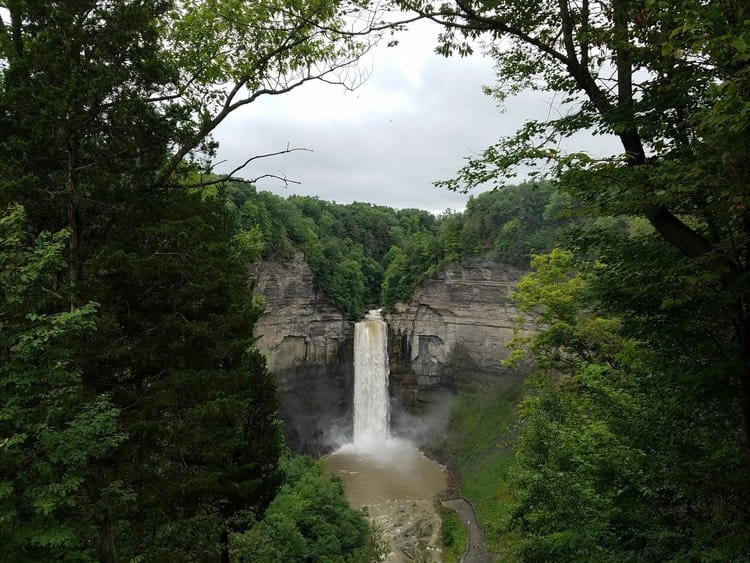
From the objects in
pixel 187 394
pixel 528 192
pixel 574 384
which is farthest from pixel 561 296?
pixel 528 192

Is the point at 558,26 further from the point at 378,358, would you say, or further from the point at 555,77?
the point at 378,358

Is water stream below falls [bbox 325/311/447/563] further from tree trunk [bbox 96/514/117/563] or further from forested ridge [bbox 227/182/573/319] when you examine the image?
tree trunk [bbox 96/514/117/563]

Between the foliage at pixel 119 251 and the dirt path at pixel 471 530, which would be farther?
the dirt path at pixel 471 530

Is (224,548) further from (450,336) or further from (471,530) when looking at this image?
(450,336)

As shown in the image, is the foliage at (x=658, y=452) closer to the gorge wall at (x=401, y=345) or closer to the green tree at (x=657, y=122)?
the green tree at (x=657, y=122)

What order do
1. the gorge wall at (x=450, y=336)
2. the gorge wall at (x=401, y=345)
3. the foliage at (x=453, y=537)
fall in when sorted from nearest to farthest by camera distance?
1. the foliage at (x=453, y=537)
2. the gorge wall at (x=401, y=345)
3. the gorge wall at (x=450, y=336)

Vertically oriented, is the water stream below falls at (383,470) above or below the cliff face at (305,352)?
below

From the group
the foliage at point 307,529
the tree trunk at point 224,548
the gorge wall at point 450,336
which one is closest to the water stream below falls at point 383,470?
the gorge wall at point 450,336

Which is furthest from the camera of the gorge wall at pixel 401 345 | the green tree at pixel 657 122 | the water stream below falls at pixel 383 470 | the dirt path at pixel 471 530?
the gorge wall at pixel 401 345
